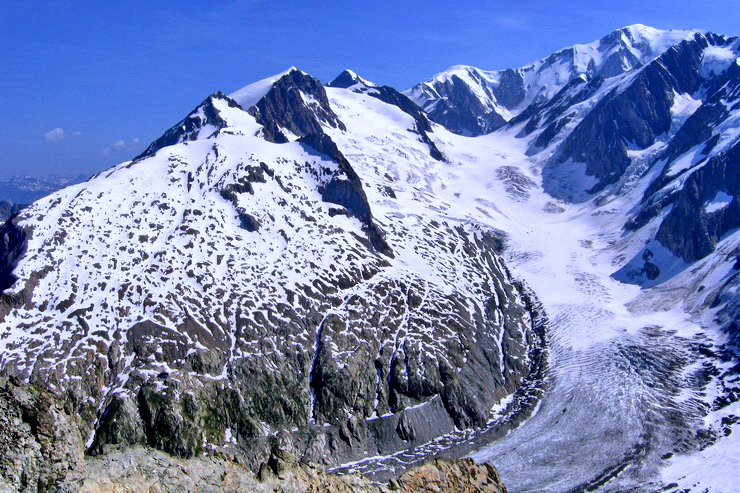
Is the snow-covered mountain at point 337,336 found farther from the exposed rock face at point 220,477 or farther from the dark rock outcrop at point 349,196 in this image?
the exposed rock face at point 220,477

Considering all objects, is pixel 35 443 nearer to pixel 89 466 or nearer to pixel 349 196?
pixel 89 466

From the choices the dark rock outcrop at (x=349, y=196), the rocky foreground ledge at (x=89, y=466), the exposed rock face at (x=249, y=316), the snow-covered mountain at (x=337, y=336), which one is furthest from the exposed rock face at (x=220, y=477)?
the dark rock outcrop at (x=349, y=196)

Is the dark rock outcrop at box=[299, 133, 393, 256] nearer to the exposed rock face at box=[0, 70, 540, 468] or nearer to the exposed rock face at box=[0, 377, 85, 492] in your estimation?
the exposed rock face at box=[0, 70, 540, 468]

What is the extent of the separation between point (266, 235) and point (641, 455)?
9958 cm

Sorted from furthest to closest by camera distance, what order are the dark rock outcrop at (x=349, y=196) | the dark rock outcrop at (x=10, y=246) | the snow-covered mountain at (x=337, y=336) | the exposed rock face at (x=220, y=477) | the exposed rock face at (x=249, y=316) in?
the dark rock outcrop at (x=349, y=196), the dark rock outcrop at (x=10, y=246), the exposed rock face at (x=249, y=316), the snow-covered mountain at (x=337, y=336), the exposed rock face at (x=220, y=477)

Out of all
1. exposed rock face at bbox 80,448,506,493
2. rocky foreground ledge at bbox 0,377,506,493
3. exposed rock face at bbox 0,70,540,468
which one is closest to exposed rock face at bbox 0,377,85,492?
rocky foreground ledge at bbox 0,377,506,493

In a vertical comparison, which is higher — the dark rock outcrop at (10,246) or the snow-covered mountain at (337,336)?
the dark rock outcrop at (10,246)

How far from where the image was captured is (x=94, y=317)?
12281 cm

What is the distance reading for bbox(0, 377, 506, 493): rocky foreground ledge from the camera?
19281mm

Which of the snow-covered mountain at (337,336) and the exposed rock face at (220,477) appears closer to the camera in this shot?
the exposed rock face at (220,477)

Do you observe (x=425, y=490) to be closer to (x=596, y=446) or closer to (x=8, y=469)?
(x=8, y=469)

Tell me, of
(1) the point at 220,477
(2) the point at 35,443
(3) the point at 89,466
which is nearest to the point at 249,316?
(1) the point at 220,477

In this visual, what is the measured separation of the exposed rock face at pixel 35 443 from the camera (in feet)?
62.1

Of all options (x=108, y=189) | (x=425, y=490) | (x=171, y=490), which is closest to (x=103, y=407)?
(x=108, y=189)
